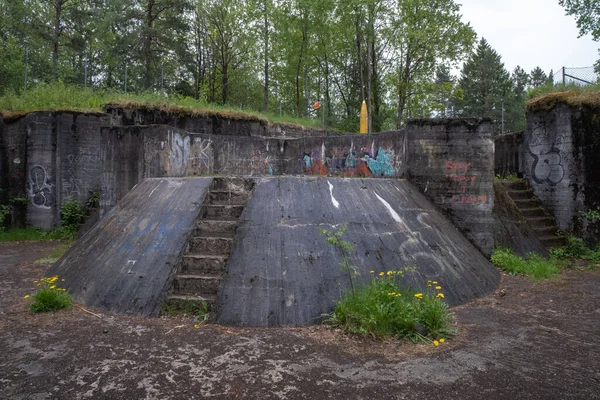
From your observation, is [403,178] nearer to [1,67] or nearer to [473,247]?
[473,247]

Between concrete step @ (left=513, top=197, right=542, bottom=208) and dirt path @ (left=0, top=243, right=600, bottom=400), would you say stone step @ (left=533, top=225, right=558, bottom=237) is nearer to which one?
concrete step @ (left=513, top=197, right=542, bottom=208)

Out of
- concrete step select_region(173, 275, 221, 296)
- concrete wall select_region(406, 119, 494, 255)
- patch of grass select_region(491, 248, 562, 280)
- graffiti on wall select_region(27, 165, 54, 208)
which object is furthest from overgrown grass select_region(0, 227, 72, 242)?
patch of grass select_region(491, 248, 562, 280)

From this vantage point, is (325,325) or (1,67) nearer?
(325,325)

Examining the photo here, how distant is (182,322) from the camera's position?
4.57m

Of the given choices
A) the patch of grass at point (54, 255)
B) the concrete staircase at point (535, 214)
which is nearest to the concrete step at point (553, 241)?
the concrete staircase at point (535, 214)

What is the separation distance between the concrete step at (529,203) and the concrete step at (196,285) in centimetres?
855

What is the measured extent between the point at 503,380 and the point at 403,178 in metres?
5.17

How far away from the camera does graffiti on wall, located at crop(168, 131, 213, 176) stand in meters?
8.31

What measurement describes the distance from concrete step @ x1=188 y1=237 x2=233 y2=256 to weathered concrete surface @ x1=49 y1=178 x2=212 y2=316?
0.51ft

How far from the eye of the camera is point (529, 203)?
10.3 meters

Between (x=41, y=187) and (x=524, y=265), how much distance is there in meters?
13.1

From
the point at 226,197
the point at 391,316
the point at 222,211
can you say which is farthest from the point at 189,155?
the point at 391,316

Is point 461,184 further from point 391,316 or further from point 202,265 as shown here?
point 202,265

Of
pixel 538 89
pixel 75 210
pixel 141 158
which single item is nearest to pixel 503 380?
pixel 141 158
